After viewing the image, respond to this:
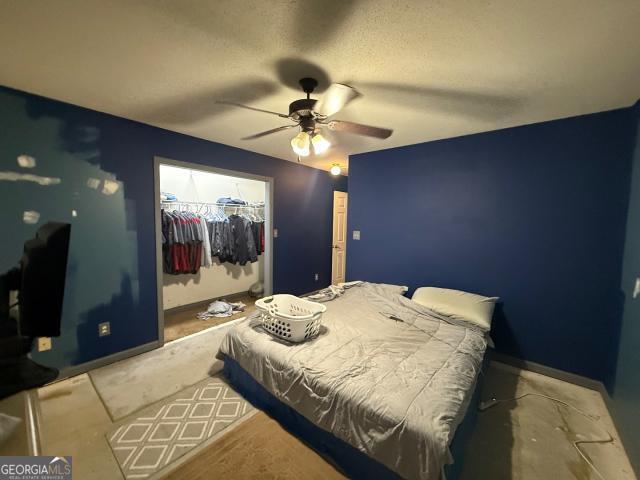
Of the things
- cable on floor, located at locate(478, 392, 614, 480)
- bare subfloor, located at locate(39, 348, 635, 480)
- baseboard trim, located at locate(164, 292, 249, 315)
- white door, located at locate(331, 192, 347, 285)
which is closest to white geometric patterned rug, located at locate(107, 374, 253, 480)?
bare subfloor, located at locate(39, 348, 635, 480)

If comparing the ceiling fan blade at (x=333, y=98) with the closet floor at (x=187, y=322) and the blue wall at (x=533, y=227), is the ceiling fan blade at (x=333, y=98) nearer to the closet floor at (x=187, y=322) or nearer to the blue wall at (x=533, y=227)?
the blue wall at (x=533, y=227)

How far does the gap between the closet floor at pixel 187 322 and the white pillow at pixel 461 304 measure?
258 cm

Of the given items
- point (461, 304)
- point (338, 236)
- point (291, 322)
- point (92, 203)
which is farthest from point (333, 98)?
point (338, 236)

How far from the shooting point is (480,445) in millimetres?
1681

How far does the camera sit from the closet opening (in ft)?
11.6

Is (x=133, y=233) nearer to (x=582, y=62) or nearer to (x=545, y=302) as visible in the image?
(x=582, y=62)

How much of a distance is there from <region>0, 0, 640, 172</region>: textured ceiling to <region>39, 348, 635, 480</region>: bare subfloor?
2.20 m

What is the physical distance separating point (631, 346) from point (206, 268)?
461 centimetres

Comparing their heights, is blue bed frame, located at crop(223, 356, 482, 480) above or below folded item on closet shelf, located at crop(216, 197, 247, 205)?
below

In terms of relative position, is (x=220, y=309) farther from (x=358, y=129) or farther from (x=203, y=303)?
(x=358, y=129)

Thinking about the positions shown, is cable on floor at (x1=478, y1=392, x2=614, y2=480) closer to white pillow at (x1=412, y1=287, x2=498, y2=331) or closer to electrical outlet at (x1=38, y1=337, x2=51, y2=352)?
white pillow at (x1=412, y1=287, x2=498, y2=331)

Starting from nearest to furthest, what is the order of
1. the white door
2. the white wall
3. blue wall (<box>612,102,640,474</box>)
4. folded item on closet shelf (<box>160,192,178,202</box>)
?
blue wall (<box>612,102,640,474</box>), folded item on closet shelf (<box>160,192,178,202</box>), the white wall, the white door

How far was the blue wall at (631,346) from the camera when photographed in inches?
62.6

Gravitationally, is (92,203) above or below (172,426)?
above
